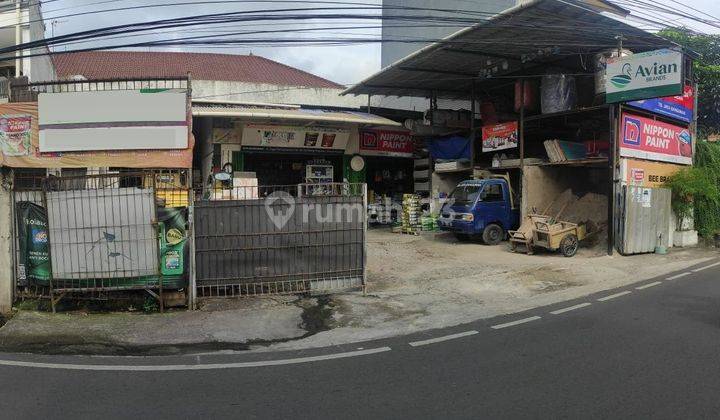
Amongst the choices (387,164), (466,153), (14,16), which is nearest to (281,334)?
(14,16)

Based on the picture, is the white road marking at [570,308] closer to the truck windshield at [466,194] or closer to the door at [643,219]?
the door at [643,219]

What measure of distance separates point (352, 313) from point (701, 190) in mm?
13507

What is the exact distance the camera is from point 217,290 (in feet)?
28.1

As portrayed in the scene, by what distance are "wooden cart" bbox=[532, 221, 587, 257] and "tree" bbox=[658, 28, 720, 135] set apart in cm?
1186

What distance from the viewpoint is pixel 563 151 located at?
1683cm

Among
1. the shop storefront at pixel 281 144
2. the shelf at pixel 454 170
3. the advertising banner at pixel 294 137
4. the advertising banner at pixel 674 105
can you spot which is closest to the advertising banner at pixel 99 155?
the shop storefront at pixel 281 144

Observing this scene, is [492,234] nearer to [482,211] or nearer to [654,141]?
[482,211]

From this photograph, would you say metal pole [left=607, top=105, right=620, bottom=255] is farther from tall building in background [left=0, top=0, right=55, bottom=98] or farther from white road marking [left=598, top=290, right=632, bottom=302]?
tall building in background [left=0, top=0, right=55, bottom=98]

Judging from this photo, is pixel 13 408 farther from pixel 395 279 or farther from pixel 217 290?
pixel 395 279

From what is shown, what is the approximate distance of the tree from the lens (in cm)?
2202

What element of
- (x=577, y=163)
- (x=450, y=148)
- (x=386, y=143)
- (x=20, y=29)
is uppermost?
→ (x=20, y=29)

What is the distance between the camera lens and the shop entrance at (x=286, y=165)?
21.3 metres

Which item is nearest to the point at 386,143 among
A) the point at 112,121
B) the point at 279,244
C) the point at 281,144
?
the point at 281,144

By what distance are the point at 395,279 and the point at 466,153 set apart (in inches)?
447
